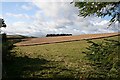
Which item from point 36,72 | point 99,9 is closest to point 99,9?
point 99,9

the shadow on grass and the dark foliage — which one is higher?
the dark foliage

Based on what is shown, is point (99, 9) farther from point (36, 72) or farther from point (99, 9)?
point (36, 72)

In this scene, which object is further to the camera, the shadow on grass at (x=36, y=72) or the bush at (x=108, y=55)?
the shadow on grass at (x=36, y=72)

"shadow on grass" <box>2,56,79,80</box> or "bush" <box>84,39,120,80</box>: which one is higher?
"bush" <box>84,39,120,80</box>

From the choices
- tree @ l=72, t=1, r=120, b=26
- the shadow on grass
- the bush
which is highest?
tree @ l=72, t=1, r=120, b=26

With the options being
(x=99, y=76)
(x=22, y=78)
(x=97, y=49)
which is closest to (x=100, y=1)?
(x=97, y=49)

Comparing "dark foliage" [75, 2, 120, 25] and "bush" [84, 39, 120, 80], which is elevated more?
"dark foliage" [75, 2, 120, 25]

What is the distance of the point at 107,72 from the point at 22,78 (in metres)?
4.01

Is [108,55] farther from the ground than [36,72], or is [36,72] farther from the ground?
[108,55]

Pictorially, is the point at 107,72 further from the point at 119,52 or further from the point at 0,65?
the point at 0,65

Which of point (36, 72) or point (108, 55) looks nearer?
point (108, 55)

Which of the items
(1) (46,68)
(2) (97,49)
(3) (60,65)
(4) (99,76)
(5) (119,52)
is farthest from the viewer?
(3) (60,65)

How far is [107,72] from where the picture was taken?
37.3 ft

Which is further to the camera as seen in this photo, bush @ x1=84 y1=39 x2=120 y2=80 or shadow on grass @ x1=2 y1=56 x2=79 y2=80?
shadow on grass @ x1=2 y1=56 x2=79 y2=80
